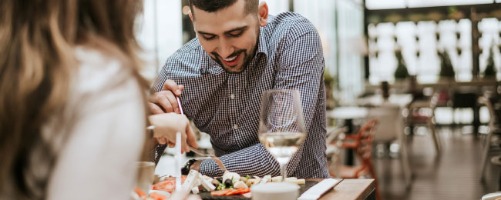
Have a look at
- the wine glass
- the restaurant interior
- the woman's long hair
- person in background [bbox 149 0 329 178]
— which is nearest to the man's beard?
person in background [bbox 149 0 329 178]

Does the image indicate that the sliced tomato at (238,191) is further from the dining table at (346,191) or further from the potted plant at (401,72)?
the potted plant at (401,72)

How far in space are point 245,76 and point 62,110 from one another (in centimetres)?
145

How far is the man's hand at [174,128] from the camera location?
1.58 m

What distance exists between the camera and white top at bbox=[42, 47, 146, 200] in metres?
0.72

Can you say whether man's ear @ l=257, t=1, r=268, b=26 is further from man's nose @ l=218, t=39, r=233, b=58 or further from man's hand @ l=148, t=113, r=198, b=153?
man's hand @ l=148, t=113, r=198, b=153

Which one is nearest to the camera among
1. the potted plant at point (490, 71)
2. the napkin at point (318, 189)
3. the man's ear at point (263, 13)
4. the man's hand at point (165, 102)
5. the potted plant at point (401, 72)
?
the napkin at point (318, 189)

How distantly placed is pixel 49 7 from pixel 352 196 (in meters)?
1.03

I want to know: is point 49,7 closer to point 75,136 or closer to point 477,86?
point 75,136

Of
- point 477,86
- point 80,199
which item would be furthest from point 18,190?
point 477,86

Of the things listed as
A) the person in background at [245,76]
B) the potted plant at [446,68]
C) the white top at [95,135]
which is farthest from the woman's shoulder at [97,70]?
the potted plant at [446,68]

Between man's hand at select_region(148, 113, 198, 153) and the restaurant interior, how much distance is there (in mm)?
5968

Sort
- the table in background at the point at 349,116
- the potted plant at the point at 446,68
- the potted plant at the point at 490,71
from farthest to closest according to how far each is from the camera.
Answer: the potted plant at the point at 446,68 < the potted plant at the point at 490,71 < the table in background at the point at 349,116

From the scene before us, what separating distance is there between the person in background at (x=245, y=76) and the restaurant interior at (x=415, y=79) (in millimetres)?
5352

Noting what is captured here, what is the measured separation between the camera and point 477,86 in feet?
48.5
